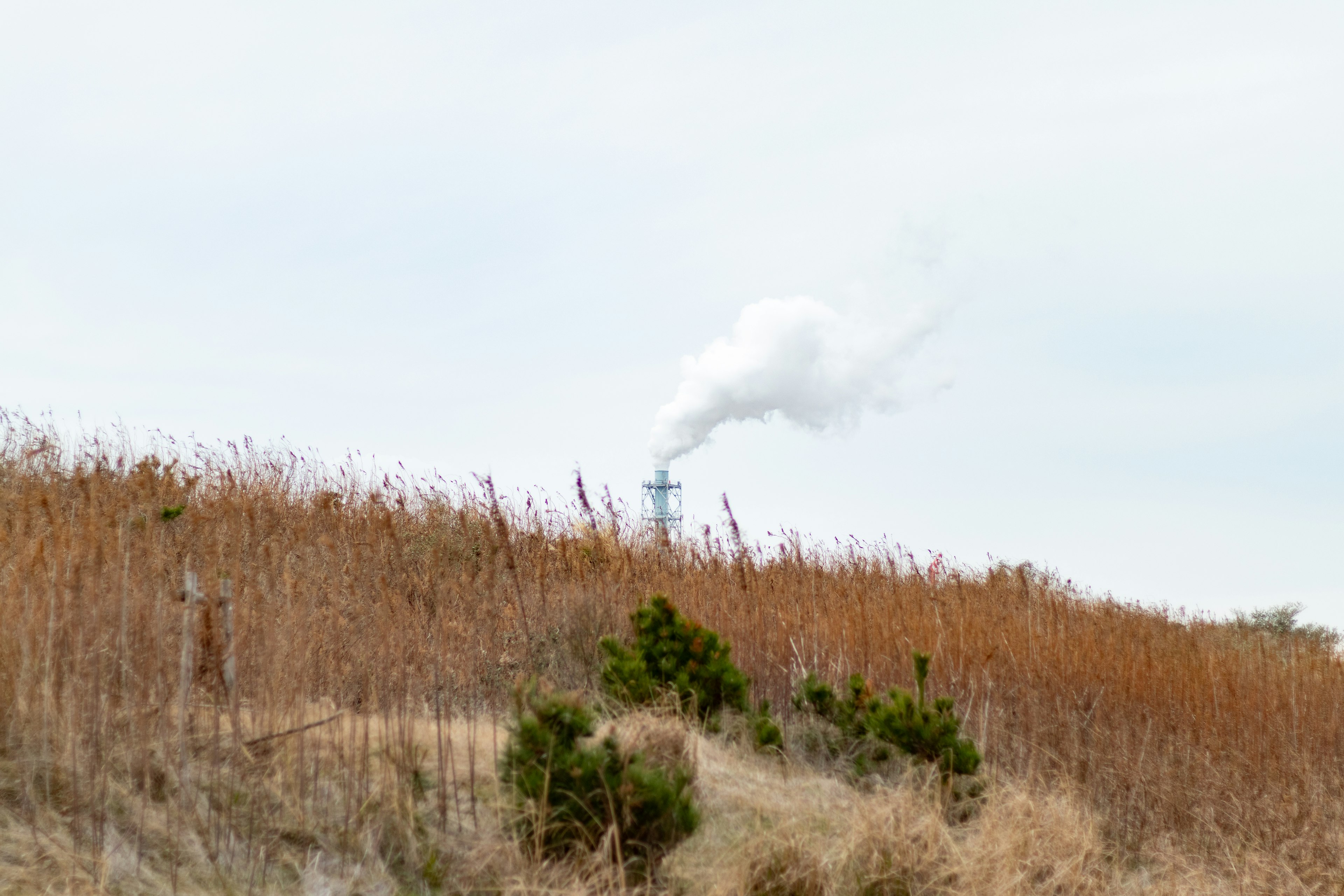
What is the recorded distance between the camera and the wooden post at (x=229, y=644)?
13.2 ft

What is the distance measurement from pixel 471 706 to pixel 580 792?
1303mm

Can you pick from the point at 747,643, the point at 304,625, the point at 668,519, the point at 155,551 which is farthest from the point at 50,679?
the point at 668,519

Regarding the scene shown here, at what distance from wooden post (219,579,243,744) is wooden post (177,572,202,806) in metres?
0.12

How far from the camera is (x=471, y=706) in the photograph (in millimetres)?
4672

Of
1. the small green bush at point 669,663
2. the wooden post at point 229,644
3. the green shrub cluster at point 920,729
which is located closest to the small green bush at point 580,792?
the wooden post at point 229,644

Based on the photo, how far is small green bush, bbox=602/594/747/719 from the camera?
5.69 m

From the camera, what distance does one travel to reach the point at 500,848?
12.1 feet

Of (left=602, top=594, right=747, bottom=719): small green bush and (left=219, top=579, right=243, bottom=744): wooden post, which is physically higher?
(left=219, top=579, right=243, bottom=744): wooden post

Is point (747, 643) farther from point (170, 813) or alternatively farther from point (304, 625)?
point (170, 813)

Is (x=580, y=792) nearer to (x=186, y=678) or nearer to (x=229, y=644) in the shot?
(x=186, y=678)

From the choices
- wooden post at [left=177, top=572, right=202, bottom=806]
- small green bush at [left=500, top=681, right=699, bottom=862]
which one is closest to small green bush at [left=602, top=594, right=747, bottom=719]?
small green bush at [left=500, top=681, right=699, bottom=862]

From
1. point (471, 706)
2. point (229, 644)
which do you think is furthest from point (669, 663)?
point (229, 644)

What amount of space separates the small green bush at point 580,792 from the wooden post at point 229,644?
132cm

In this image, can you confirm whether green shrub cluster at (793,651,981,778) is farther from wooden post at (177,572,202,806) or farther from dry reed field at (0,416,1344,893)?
wooden post at (177,572,202,806)
